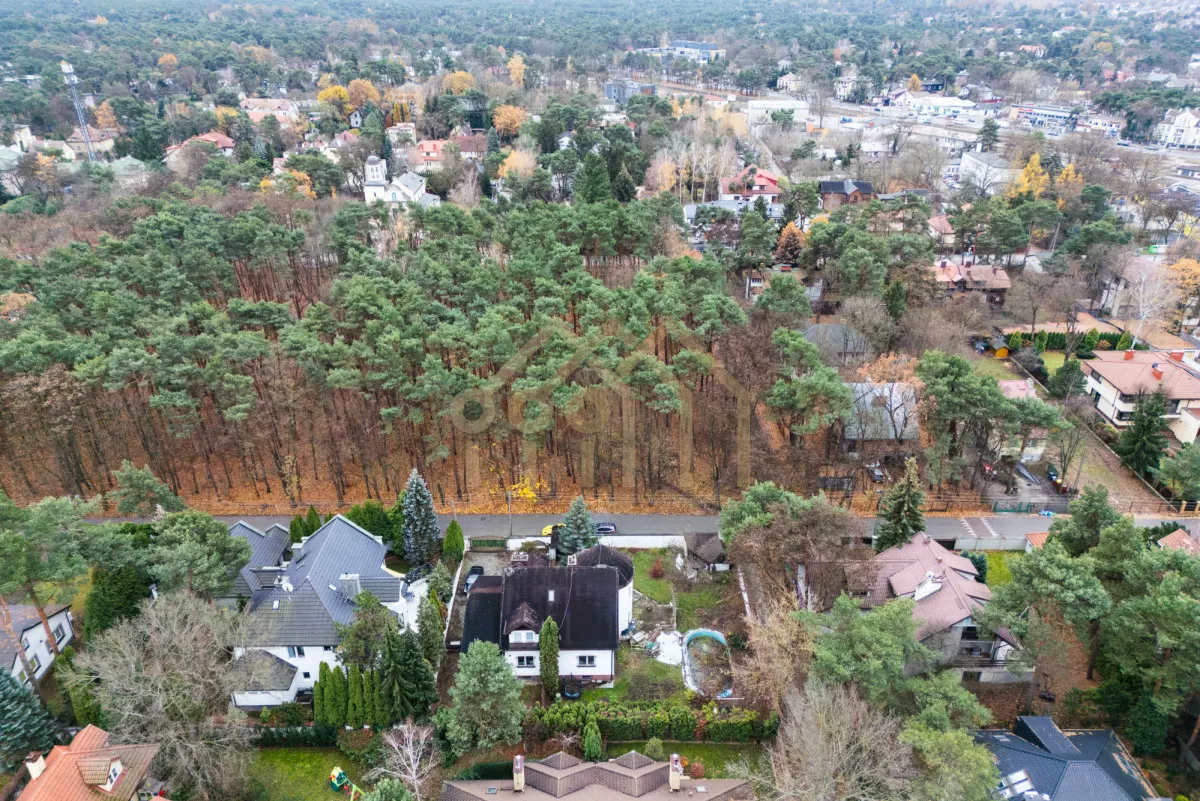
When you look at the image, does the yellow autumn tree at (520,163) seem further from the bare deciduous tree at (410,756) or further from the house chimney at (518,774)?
the house chimney at (518,774)

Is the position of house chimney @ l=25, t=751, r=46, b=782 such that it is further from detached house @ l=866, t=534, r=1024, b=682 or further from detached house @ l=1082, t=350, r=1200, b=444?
detached house @ l=1082, t=350, r=1200, b=444

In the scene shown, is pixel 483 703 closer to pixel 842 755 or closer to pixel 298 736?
pixel 298 736

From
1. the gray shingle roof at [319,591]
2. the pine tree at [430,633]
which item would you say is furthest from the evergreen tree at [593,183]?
the pine tree at [430,633]

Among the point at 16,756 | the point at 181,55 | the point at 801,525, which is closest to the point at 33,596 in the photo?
the point at 16,756

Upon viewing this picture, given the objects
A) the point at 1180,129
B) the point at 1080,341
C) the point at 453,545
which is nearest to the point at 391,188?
the point at 453,545

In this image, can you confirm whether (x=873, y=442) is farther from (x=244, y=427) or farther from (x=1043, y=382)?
(x=244, y=427)

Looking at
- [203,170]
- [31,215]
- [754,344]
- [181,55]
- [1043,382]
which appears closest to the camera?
[754,344]

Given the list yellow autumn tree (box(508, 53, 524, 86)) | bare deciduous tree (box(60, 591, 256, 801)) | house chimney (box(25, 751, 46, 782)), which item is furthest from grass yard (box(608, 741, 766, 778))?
yellow autumn tree (box(508, 53, 524, 86))
